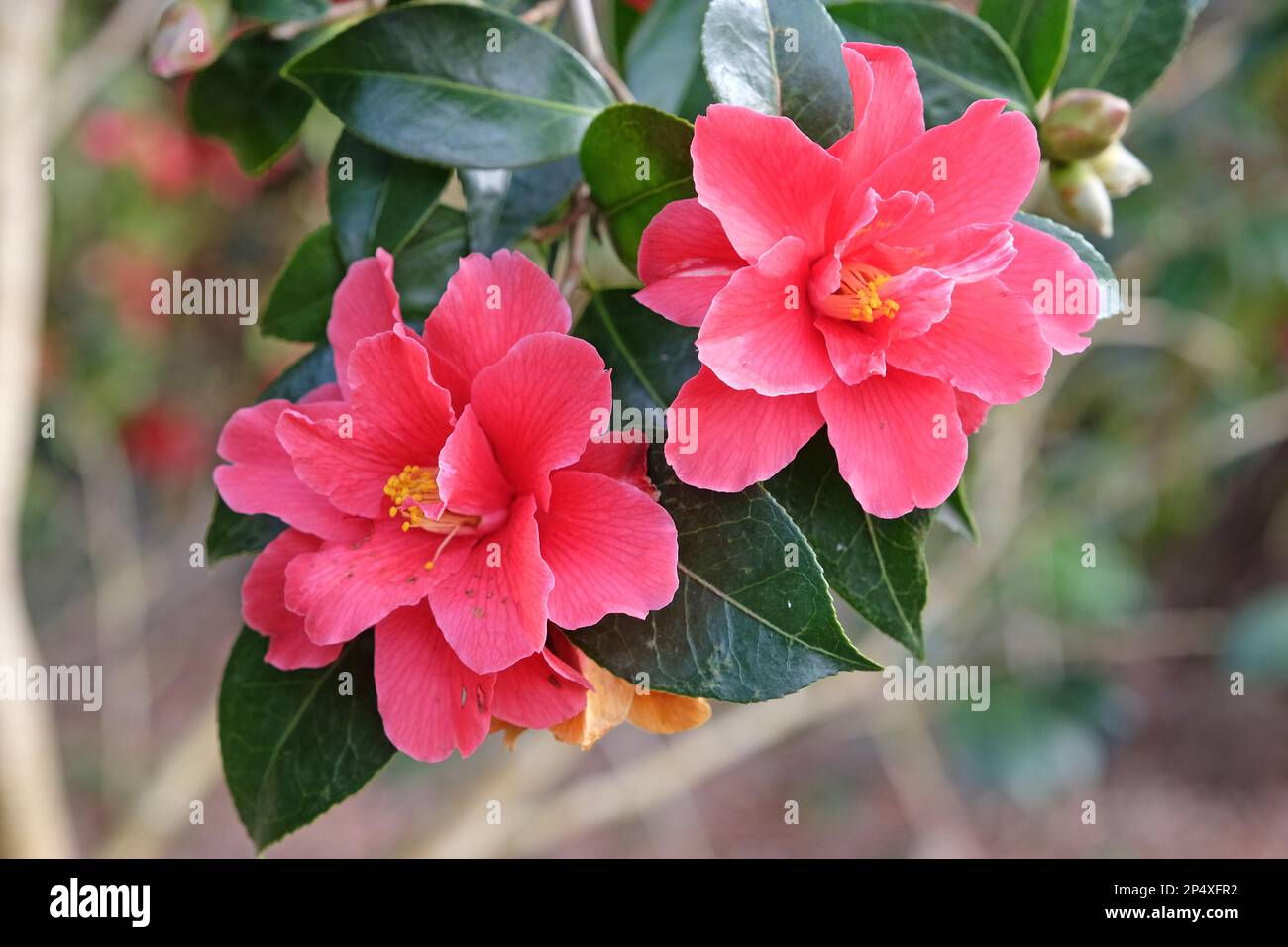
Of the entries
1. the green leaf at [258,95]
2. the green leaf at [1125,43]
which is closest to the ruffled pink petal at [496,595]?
the green leaf at [258,95]

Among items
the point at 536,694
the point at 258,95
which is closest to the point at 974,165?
the point at 536,694

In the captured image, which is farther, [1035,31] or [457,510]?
[1035,31]

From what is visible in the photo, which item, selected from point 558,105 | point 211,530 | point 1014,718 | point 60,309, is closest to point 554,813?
point 1014,718

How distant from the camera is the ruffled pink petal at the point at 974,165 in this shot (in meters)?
0.57

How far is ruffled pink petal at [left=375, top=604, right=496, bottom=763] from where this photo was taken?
60 cm

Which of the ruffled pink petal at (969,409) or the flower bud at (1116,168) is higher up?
the flower bud at (1116,168)

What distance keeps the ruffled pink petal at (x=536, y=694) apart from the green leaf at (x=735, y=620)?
2 centimetres

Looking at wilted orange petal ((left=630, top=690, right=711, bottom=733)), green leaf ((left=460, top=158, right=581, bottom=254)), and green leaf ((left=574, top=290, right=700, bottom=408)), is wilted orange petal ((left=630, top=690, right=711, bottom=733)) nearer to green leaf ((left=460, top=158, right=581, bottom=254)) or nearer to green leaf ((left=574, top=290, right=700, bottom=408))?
green leaf ((left=574, top=290, right=700, bottom=408))

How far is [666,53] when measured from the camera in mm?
896

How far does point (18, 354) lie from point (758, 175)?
165 cm

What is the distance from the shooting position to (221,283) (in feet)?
3.16

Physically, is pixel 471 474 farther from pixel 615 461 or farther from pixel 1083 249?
pixel 1083 249

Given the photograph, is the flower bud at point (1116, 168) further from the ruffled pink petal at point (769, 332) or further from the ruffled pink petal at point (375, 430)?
the ruffled pink petal at point (375, 430)
